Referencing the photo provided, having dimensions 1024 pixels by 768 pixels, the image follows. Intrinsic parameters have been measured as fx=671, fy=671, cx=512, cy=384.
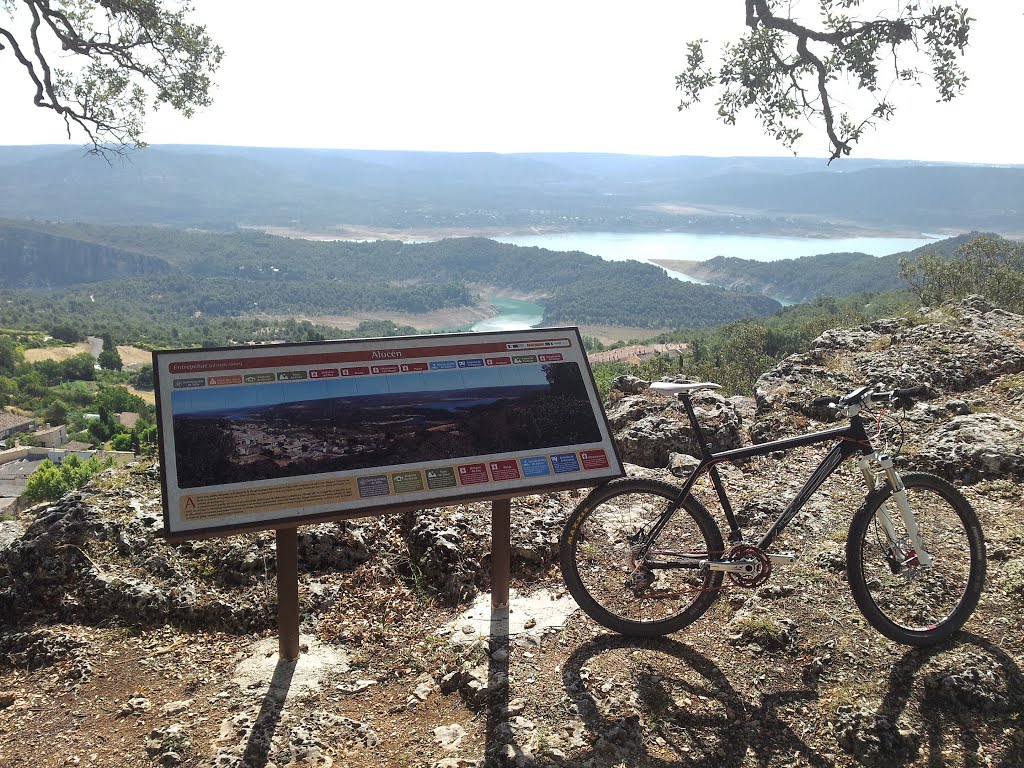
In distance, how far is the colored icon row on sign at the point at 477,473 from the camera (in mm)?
3076

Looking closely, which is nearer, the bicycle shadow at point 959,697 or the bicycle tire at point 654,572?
the bicycle shadow at point 959,697

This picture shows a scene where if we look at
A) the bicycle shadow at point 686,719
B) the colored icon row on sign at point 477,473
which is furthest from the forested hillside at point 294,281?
the bicycle shadow at point 686,719

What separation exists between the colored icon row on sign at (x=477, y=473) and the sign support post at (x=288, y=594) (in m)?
0.45

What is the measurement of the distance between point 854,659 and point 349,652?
254 cm

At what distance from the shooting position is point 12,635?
356 centimetres

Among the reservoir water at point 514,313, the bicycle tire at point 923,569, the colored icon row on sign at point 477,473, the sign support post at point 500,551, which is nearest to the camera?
the colored icon row on sign at point 477,473

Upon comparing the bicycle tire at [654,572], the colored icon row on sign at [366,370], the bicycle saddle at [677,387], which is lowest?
the bicycle tire at [654,572]

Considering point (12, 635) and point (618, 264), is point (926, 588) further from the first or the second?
point (618, 264)

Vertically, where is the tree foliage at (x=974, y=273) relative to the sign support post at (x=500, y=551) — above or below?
above

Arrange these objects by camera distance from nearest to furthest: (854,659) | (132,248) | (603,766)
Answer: (603,766)
(854,659)
(132,248)

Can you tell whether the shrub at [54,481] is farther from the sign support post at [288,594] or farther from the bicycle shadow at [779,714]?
the bicycle shadow at [779,714]

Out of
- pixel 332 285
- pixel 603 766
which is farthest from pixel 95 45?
pixel 332 285

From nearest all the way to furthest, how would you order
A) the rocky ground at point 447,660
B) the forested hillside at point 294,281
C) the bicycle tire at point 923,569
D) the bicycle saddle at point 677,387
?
the rocky ground at point 447,660 < the bicycle tire at point 923,569 < the bicycle saddle at point 677,387 < the forested hillside at point 294,281

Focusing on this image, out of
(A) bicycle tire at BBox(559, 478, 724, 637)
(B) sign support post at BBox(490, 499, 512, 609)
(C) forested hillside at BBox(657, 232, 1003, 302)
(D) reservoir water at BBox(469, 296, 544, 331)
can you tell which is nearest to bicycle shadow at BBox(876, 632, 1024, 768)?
(A) bicycle tire at BBox(559, 478, 724, 637)
